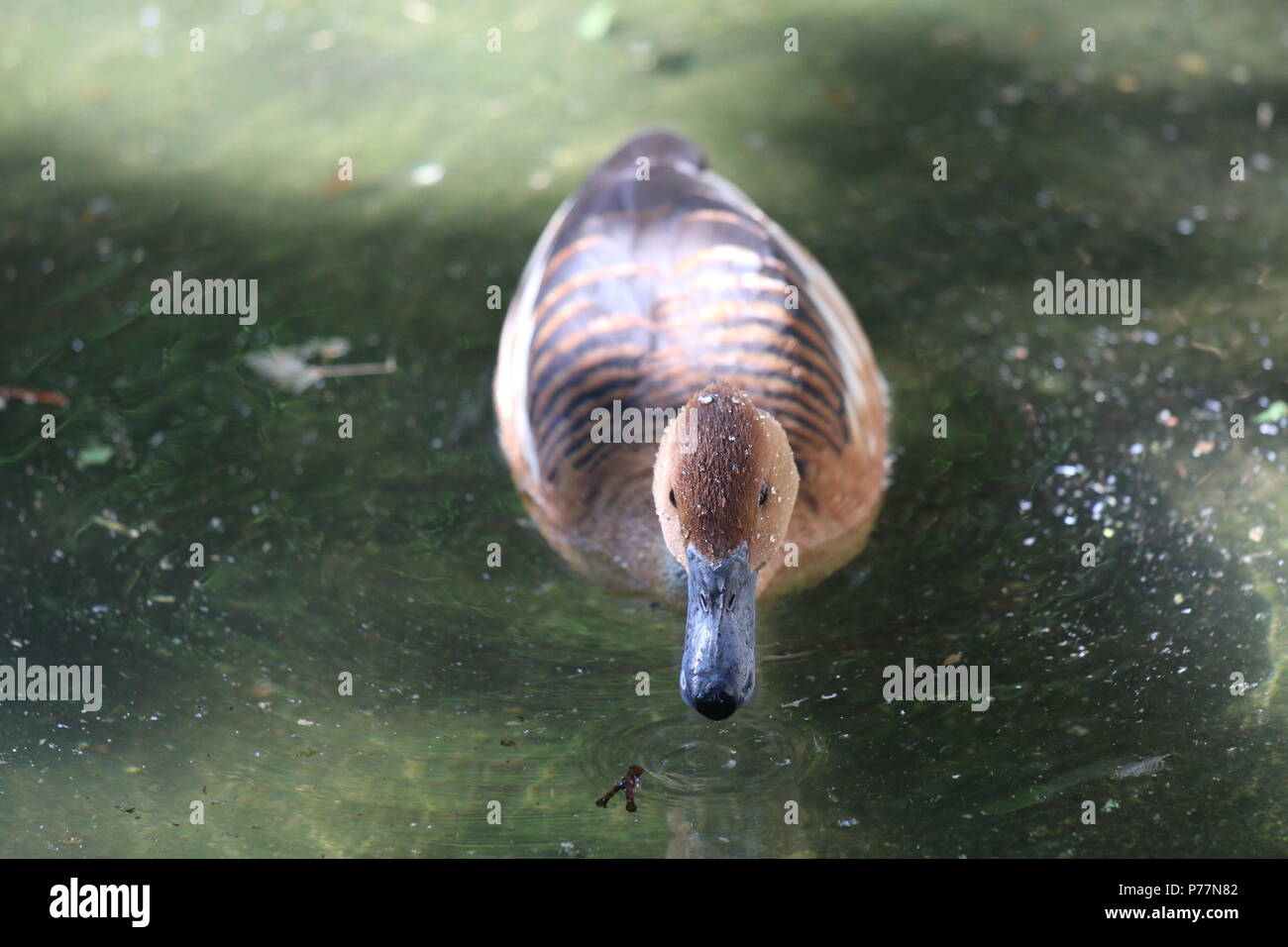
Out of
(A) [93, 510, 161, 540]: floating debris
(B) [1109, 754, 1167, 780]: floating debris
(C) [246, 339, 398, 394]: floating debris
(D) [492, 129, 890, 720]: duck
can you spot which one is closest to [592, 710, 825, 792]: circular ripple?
(D) [492, 129, 890, 720]: duck

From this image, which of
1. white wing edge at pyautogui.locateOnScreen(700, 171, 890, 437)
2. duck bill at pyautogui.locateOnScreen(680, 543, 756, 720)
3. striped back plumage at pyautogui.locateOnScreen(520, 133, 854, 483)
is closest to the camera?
duck bill at pyautogui.locateOnScreen(680, 543, 756, 720)

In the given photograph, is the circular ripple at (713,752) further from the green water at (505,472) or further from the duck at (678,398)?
the duck at (678,398)

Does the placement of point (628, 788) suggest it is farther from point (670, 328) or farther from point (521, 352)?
point (521, 352)

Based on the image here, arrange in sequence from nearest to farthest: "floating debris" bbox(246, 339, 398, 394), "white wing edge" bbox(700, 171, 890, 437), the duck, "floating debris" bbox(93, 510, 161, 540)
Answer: the duck, "floating debris" bbox(93, 510, 161, 540), "white wing edge" bbox(700, 171, 890, 437), "floating debris" bbox(246, 339, 398, 394)

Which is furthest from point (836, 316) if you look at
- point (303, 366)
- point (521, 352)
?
point (303, 366)

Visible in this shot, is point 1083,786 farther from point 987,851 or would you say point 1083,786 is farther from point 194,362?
point 194,362

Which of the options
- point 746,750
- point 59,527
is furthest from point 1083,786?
point 59,527

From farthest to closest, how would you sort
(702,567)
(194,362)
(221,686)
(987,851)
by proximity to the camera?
(194,362)
(221,686)
(702,567)
(987,851)

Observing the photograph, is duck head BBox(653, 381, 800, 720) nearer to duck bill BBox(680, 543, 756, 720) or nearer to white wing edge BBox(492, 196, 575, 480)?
duck bill BBox(680, 543, 756, 720)
